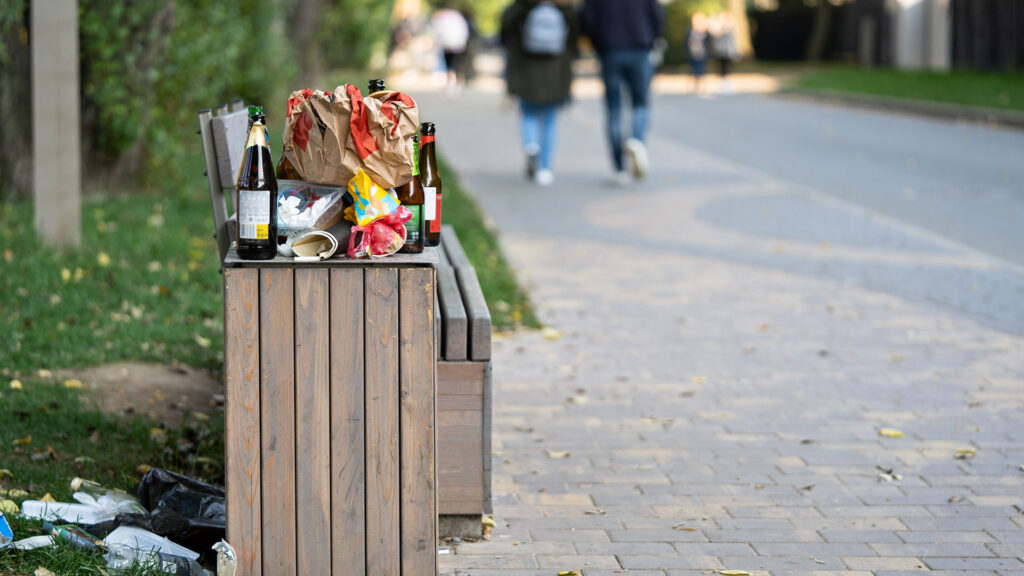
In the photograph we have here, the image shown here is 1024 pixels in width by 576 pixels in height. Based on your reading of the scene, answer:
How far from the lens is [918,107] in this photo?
22.8 metres

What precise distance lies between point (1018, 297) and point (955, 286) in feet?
1.40

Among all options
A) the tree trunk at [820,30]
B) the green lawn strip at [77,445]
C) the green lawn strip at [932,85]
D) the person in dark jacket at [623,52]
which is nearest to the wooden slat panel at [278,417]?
the green lawn strip at [77,445]

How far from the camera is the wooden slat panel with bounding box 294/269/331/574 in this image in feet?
11.8

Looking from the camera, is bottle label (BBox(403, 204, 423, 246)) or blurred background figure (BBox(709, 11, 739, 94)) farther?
blurred background figure (BBox(709, 11, 739, 94))

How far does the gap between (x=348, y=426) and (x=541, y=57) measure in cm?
973

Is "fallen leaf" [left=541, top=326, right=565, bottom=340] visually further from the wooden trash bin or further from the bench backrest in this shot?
the wooden trash bin

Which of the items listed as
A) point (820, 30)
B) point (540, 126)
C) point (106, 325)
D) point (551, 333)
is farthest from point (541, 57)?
point (820, 30)

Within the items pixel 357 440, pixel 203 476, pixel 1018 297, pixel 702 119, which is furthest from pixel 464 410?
pixel 702 119

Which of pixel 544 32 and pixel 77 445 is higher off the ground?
pixel 544 32

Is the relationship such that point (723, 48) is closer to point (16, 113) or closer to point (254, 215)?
point (16, 113)

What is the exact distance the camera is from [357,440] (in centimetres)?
366

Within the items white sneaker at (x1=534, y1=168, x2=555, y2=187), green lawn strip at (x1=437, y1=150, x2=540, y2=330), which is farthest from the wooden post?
white sneaker at (x1=534, y1=168, x2=555, y2=187)

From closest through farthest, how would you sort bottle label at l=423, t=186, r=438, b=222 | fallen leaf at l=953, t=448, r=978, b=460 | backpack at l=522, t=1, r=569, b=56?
bottle label at l=423, t=186, r=438, b=222 < fallen leaf at l=953, t=448, r=978, b=460 < backpack at l=522, t=1, r=569, b=56

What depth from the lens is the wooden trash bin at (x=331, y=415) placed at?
11.8 ft
